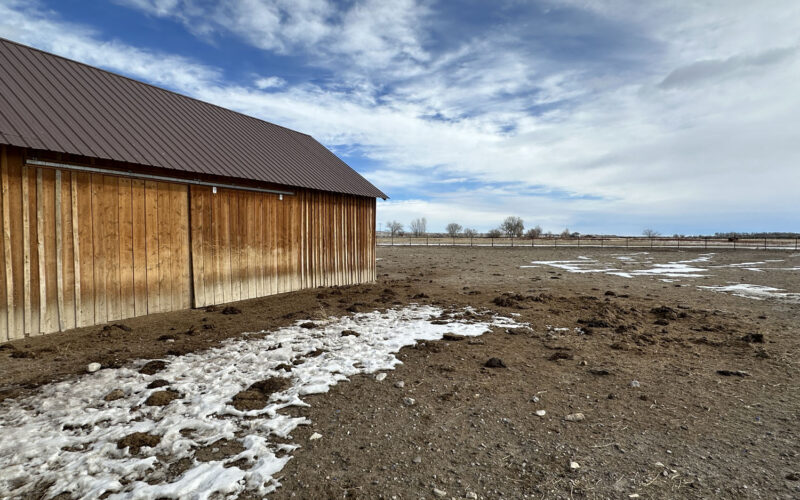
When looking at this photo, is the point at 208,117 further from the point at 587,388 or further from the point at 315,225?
the point at 587,388

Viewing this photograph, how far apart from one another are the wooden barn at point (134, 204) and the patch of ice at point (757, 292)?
1353cm

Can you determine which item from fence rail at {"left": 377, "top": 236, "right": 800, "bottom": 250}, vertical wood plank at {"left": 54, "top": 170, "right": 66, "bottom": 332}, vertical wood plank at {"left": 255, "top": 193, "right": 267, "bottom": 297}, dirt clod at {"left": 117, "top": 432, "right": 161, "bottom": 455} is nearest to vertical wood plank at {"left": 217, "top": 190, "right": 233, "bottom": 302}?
vertical wood plank at {"left": 255, "top": 193, "right": 267, "bottom": 297}

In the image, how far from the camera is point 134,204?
877 cm

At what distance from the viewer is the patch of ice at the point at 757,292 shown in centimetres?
1212

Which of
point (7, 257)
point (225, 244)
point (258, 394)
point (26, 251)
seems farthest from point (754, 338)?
point (7, 257)

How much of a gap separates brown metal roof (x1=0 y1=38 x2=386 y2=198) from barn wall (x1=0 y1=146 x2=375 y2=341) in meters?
0.56

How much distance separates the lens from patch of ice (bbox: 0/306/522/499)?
9.99 ft

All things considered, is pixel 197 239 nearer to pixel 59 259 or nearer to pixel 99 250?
pixel 99 250

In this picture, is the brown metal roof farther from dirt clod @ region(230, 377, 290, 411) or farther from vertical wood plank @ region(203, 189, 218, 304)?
dirt clod @ region(230, 377, 290, 411)

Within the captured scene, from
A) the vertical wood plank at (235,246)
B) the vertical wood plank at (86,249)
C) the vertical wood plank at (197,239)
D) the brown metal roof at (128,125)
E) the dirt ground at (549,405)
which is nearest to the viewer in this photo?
the dirt ground at (549,405)

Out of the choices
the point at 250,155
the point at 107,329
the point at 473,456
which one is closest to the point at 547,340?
the point at 473,456

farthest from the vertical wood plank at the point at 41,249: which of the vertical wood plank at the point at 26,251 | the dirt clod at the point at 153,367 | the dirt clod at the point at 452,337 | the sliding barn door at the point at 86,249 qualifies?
the dirt clod at the point at 452,337

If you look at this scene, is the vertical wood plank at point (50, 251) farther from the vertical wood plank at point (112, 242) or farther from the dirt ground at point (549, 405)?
the vertical wood plank at point (112, 242)

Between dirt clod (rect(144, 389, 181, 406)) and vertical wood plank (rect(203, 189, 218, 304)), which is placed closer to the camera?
dirt clod (rect(144, 389, 181, 406))
